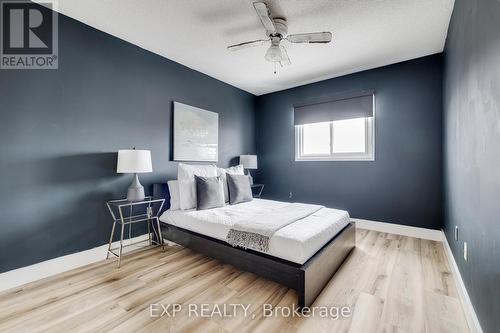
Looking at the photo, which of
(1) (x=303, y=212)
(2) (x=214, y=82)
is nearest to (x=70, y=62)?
(2) (x=214, y=82)

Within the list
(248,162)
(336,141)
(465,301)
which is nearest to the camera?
(465,301)

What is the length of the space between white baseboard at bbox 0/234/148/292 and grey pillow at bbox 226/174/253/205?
1621 mm

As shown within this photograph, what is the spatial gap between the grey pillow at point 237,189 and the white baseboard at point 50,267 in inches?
63.8

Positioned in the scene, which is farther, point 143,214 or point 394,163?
point 394,163

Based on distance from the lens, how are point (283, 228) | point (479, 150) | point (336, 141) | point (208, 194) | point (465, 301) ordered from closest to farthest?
1. point (479, 150)
2. point (465, 301)
3. point (283, 228)
4. point (208, 194)
5. point (336, 141)

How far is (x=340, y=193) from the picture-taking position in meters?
3.97

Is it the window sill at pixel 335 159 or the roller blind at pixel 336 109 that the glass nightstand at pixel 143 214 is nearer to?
the window sill at pixel 335 159

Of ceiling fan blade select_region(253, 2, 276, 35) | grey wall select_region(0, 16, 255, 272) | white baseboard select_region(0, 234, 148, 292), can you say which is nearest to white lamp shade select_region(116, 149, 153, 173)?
grey wall select_region(0, 16, 255, 272)

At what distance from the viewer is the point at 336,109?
399 cm

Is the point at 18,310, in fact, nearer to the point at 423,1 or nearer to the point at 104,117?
the point at 104,117

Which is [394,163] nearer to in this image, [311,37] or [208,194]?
[311,37]

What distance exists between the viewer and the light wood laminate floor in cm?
151

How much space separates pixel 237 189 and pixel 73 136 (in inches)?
82.7

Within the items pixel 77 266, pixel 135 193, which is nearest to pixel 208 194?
pixel 135 193
